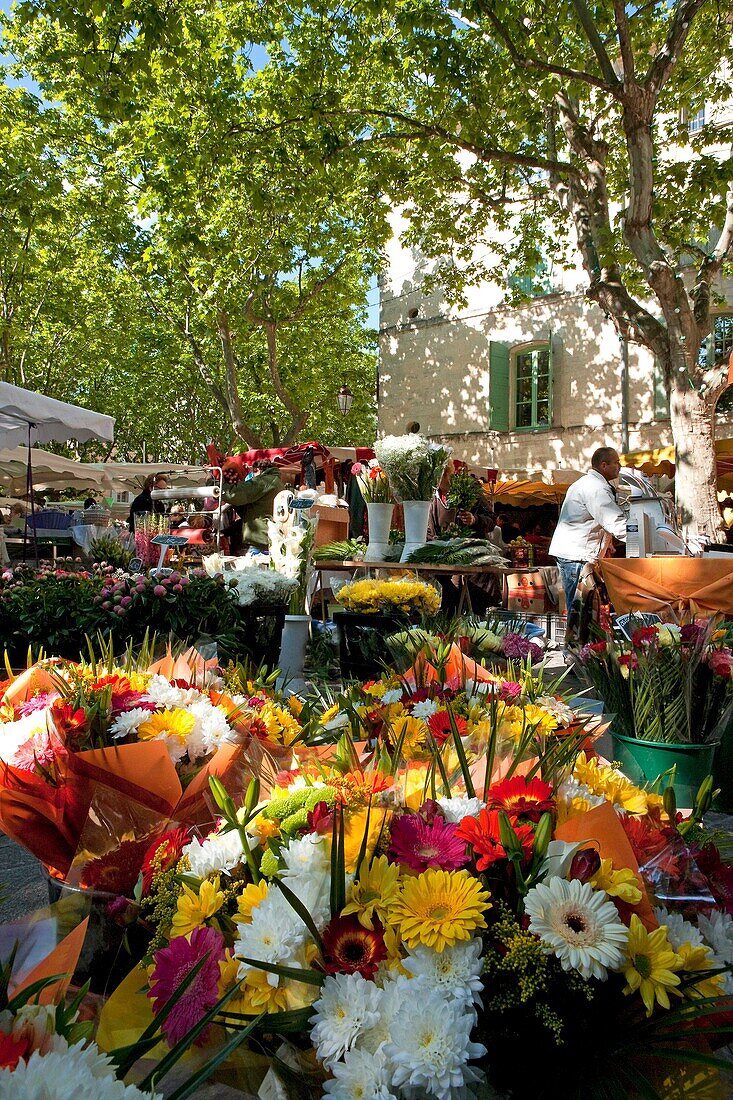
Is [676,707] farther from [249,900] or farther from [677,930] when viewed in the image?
A: [249,900]

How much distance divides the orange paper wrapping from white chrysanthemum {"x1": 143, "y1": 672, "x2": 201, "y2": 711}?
900mm

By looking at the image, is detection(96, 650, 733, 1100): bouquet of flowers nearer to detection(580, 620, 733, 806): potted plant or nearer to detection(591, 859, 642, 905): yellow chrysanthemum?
detection(591, 859, 642, 905): yellow chrysanthemum

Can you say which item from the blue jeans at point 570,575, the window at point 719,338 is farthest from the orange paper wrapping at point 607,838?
the window at point 719,338

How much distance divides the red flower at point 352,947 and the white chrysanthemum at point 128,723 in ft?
2.30

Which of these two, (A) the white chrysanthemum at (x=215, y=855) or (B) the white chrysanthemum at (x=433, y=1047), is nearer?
(B) the white chrysanthemum at (x=433, y=1047)

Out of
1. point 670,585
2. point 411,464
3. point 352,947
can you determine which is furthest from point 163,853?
point 411,464

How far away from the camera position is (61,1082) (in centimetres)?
60

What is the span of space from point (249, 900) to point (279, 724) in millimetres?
713

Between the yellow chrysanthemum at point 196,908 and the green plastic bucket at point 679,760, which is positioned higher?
the yellow chrysanthemum at point 196,908

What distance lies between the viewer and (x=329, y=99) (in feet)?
31.7

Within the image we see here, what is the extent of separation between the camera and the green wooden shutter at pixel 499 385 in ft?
63.7

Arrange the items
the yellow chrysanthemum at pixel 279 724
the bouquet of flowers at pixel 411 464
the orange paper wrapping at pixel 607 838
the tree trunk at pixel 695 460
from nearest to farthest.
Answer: the orange paper wrapping at pixel 607 838, the yellow chrysanthemum at pixel 279 724, the bouquet of flowers at pixel 411 464, the tree trunk at pixel 695 460

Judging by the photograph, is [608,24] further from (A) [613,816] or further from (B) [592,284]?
(A) [613,816]

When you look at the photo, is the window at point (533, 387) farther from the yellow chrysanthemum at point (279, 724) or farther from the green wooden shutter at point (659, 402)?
the yellow chrysanthemum at point (279, 724)
